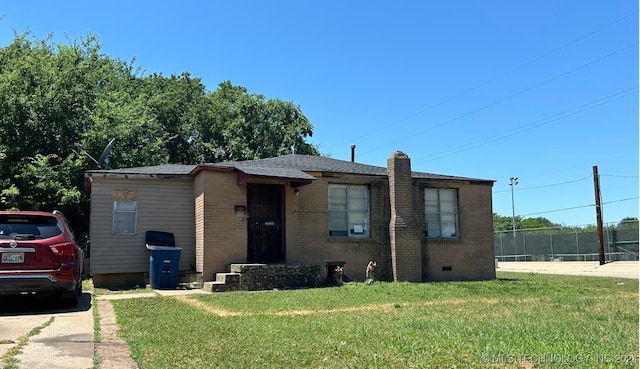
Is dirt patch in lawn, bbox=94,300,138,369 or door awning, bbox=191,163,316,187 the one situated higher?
door awning, bbox=191,163,316,187

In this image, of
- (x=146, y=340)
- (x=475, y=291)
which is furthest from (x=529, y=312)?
(x=146, y=340)

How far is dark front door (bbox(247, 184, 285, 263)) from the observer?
14.6 metres

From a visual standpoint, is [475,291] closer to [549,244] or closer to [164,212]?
[164,212]

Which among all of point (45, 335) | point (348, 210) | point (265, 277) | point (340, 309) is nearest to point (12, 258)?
point (45, 335)

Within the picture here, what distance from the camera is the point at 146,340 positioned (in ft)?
20.0

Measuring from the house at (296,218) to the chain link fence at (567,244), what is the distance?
39.8 feet

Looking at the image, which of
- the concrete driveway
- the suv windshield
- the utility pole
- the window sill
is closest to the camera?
the concrete driveway

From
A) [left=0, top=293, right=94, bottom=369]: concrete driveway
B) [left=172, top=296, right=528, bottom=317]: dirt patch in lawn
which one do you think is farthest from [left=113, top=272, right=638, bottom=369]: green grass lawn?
[left=0, top=293, right=94, bottom=369]: concrete driveway

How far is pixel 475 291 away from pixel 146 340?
27.9 feet

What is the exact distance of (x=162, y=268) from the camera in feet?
43.3

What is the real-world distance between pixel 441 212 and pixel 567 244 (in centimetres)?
2191

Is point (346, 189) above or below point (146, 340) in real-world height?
above

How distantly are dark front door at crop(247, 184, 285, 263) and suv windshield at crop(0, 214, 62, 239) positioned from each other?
6.36 m

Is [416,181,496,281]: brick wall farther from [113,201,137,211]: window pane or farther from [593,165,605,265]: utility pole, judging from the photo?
[593,165,605,265]: utility pole
